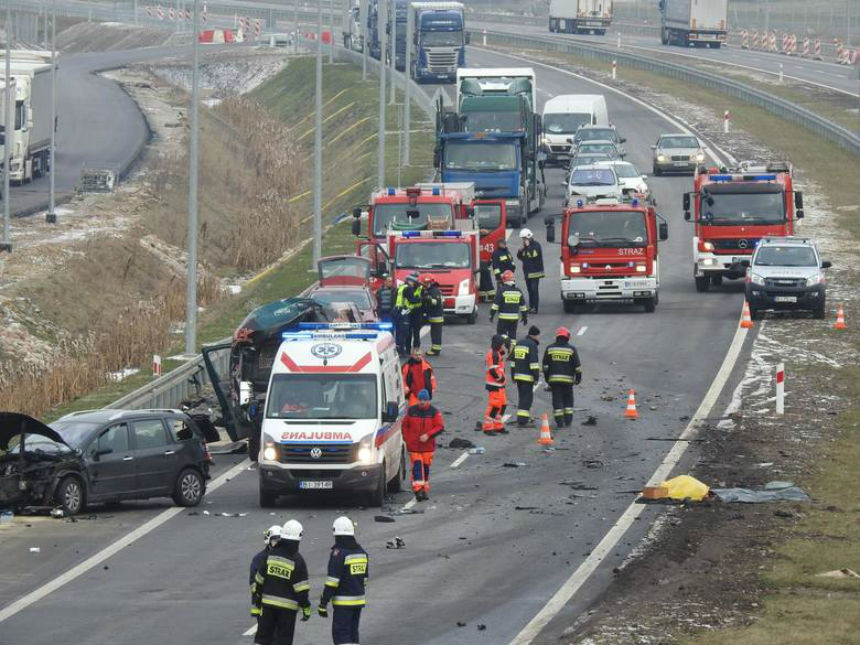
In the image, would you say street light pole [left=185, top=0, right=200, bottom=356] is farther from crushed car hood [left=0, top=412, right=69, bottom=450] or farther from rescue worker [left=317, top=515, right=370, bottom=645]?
rescue worker [left=317, top=515, right=370, bottom=645]

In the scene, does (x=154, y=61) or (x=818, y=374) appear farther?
(x=154, y=61)

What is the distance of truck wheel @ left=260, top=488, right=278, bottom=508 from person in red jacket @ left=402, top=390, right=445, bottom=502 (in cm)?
196

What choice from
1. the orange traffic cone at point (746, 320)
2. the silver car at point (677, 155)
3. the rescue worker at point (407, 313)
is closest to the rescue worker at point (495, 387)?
the rescue worker at point (407, 313)

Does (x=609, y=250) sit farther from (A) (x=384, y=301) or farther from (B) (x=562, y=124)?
(B) (x=562, y=124)

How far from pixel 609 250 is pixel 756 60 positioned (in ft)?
227

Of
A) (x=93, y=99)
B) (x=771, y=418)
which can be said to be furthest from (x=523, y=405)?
(x=93, y=99)

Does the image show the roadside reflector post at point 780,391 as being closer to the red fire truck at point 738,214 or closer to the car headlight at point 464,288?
the car headlight at point 464,288

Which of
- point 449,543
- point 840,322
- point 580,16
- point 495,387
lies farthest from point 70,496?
point 580,16

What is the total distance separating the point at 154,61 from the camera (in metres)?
121

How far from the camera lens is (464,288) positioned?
140 feet

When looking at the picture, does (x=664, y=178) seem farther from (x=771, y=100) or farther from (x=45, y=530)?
(x=45, y=530)

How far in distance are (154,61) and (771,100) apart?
49.3 m

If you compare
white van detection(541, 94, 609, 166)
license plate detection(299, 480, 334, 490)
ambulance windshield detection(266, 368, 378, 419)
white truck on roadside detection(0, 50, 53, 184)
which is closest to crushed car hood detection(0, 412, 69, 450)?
ambulance windshield detection(266, 368, 378, 419)

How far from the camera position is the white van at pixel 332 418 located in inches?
995
